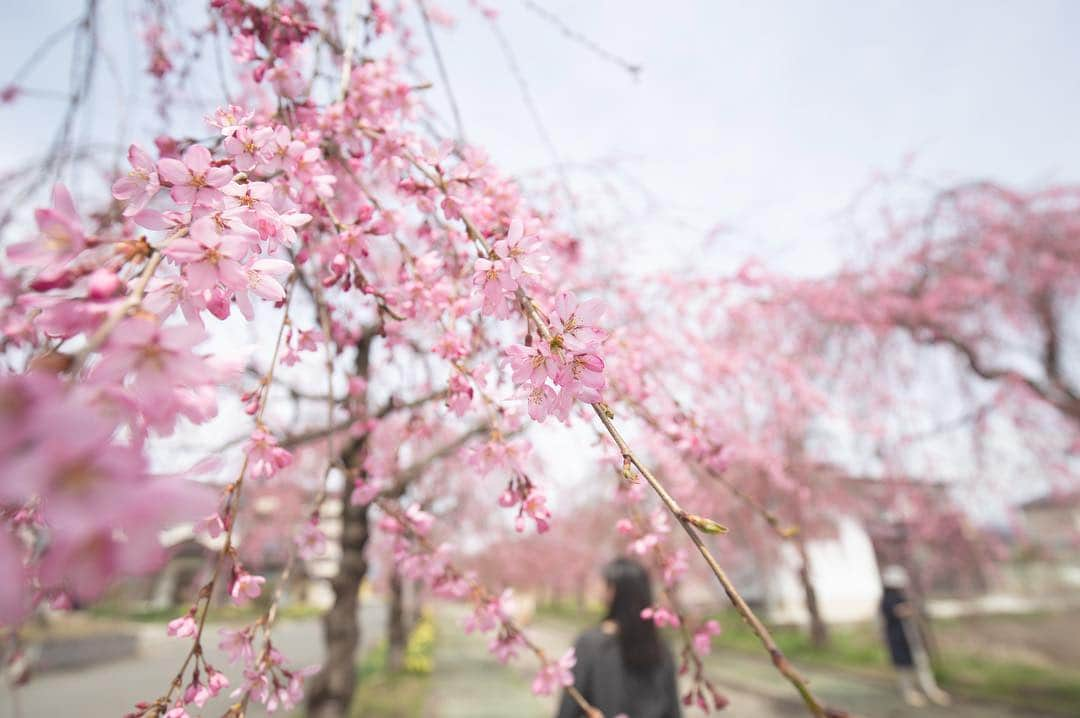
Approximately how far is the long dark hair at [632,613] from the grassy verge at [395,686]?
5.39 m

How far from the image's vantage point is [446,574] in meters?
1.62

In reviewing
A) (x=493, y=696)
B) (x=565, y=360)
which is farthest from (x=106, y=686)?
(x=565, y=360)

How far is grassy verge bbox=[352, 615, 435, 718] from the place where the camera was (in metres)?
6.93

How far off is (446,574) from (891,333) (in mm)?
7624

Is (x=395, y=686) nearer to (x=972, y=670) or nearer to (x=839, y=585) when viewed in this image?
(x=972, y=670)

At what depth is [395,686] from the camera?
8594 millimetres

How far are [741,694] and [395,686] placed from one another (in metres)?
5.57

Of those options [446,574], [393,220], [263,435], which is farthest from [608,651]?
[393,220]

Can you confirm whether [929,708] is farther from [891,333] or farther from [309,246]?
[309,246]

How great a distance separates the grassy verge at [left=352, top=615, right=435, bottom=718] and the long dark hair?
5393mm

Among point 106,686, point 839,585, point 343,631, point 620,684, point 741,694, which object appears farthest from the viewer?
point 839,585

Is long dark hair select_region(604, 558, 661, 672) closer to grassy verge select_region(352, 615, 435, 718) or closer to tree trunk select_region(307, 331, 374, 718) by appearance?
tree trunk select_region(307, 331, 374, 718)

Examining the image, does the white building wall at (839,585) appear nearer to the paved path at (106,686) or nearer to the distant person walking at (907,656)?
the distant person walking at (907,656)

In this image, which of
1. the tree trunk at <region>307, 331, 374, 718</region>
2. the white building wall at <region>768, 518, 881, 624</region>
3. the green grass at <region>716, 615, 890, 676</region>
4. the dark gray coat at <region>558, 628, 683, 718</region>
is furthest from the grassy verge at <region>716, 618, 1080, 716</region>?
the white building wall at <region>768, 518, 881, 624</region>
